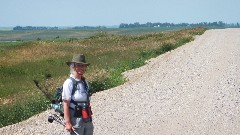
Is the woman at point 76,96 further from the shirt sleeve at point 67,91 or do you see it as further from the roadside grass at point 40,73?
the roadside grass at point 40,73

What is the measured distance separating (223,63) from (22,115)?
536 inches

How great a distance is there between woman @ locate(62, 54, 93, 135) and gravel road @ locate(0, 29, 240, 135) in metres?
4.62

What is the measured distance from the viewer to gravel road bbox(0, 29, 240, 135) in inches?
491

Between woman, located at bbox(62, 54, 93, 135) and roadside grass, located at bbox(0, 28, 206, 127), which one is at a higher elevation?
woman, located at bbox(62, 54, 93, 135)

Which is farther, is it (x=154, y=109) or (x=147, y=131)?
(x=154, y=109)

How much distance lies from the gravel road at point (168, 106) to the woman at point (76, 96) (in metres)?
4.62

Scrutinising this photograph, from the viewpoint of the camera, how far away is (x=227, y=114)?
45.2ft

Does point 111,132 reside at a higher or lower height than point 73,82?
lower

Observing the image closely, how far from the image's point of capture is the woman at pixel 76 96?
23.9ft

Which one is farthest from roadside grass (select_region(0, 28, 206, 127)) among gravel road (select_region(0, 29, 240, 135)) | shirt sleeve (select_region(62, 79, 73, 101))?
gravel road (select_region(0, 29, 240, 135))

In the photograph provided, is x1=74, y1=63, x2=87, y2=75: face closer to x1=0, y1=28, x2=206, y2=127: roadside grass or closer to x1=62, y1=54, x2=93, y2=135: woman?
x1=62, y1=54, x2=93, y2=135: woman

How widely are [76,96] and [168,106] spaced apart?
8204 mm

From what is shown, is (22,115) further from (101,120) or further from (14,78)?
(14,78)

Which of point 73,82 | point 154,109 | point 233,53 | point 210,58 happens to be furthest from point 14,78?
point 73,82
